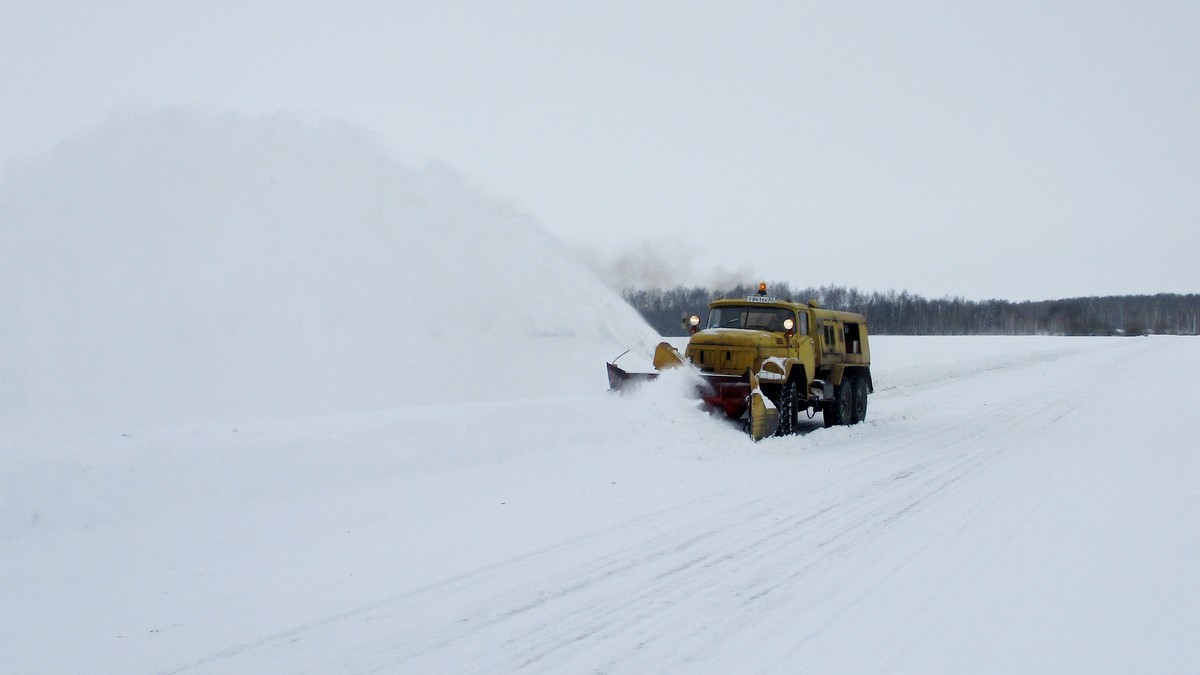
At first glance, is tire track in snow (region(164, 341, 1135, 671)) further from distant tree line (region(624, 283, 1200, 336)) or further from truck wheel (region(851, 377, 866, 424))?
distant tree line (region(624, 283, 1200, 336))

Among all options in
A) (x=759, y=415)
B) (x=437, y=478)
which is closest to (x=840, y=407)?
(x=759, y=415)

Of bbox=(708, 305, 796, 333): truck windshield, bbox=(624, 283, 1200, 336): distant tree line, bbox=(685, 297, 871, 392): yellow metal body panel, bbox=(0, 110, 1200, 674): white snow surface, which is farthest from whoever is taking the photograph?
bbox=(624, 283, 1200, 336): distant tree line

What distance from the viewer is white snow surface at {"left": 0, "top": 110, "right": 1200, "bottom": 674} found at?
4.49m

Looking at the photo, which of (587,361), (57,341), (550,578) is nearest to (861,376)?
(587,361)

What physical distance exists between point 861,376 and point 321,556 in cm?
1302

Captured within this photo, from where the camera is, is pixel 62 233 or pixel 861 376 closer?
pixel 62 233

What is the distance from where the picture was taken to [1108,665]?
13.6 ft

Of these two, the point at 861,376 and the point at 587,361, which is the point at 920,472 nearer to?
the point at 861,376

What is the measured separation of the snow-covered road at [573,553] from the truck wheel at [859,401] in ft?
16.4

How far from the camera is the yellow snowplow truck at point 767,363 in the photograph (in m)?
12.1

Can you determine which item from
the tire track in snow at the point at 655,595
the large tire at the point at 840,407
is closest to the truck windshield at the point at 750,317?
the large tire at the point at 840,407

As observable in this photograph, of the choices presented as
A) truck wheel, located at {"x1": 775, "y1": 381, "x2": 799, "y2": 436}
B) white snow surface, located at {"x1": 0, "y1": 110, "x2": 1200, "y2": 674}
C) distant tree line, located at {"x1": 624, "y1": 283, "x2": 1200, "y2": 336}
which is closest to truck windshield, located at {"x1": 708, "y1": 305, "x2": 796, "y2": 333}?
truck wheel, located at {"x1": 775, "y1": 381, "x2": 799, "y2": 436}

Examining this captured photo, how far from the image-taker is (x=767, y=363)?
12.7m

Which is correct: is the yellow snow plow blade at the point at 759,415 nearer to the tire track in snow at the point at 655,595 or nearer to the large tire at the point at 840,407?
the large tire at the point at 840,407
